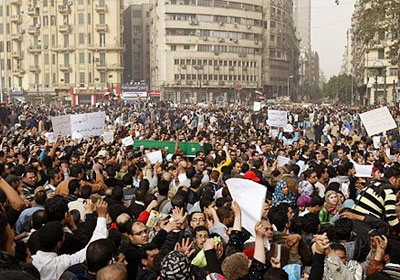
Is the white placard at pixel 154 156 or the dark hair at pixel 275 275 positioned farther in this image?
the white placard at pixel 154 156

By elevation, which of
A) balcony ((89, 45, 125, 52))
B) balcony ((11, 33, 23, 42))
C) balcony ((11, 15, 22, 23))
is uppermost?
balcony ((11, 15, 22, 23))

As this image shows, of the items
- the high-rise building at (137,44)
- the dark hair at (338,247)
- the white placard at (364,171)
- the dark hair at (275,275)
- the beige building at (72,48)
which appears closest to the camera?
the dark hair at (275,275)

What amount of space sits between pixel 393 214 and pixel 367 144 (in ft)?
28.0

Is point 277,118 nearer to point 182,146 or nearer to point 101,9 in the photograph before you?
point 182,146

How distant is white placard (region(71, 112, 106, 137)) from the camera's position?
45.6 ft

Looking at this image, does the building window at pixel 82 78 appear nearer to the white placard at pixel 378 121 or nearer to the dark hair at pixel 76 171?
the white placard at pixel 378 121

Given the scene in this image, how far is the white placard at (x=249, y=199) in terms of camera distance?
17.1 ft

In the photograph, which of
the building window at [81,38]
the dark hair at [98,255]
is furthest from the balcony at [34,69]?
the dark hair at [98,255]

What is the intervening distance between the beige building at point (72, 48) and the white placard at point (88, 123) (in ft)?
189

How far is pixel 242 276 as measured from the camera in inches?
161

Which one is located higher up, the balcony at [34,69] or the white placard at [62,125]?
the balcony at [34,69]

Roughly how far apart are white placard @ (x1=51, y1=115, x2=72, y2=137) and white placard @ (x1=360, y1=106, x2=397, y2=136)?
295 inches

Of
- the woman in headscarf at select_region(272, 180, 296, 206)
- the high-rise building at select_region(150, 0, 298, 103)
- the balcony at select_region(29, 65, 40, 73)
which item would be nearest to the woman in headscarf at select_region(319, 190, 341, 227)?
the woman in headscarf at select_region(272, 180, 296, 206)

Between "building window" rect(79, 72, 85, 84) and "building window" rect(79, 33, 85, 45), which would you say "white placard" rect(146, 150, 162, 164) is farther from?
"building window" rect(79, 33, 85, 45)
